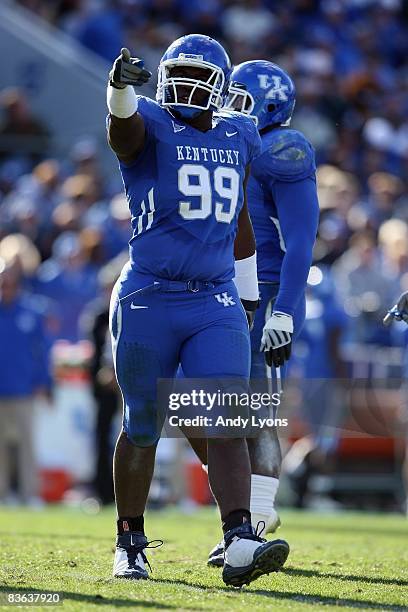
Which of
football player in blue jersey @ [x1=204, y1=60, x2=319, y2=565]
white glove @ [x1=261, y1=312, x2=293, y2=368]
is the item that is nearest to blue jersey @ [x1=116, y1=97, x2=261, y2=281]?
white glove @ [x1=261, y1=312, x2=293, y2=368]

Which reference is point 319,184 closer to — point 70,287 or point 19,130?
point 19,130

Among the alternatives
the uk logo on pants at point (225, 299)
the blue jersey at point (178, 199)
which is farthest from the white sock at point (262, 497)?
the blue jersey at point (178, 199)

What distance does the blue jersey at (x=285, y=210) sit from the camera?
20.4 ft

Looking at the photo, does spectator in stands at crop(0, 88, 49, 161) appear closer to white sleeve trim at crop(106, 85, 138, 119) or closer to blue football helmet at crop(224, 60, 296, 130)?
blue football helmet at crop(224, 60, 296, 130)

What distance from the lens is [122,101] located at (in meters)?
4.98

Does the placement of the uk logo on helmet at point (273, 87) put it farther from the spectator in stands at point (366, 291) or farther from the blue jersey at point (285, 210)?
the spectator in stands at point (366, 291)

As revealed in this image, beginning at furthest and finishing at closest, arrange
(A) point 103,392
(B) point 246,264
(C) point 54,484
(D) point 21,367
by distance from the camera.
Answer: (C) point 54,484, (A) point 103,392, (D) point 21,367, (B) point 246,264

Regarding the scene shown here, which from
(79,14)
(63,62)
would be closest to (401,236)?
(63,62)

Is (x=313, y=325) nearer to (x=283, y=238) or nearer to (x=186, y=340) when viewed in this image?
(x=283, y=238)

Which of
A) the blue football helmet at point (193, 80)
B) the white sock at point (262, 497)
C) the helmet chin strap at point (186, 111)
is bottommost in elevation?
the white sock at point (262, 497)

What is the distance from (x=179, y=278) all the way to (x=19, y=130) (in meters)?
9.87

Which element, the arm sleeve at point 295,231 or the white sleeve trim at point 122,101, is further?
the arm sleeve at point 295,231

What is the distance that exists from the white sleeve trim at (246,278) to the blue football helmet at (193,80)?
29.2 inches

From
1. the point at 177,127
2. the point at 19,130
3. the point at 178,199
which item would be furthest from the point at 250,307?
the point at 19,130
